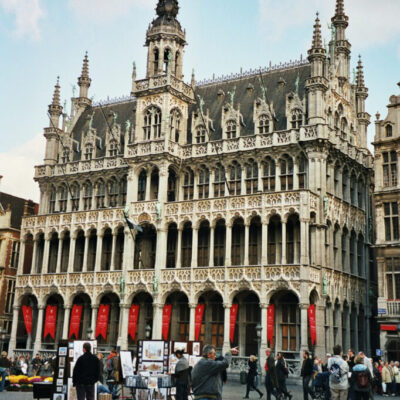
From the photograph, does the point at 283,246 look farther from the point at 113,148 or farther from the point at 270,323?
the point at 113,148

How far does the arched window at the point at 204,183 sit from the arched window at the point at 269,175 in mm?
4385

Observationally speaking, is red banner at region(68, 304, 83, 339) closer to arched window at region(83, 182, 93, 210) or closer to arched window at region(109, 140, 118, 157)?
arched window at region(83, 182, 93, 210)

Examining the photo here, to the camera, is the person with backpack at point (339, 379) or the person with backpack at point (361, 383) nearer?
the person with backpack at point (361, 383)

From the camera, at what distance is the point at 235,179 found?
44.1 metres

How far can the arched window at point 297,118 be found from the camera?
42.5m

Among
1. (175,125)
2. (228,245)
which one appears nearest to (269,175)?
(228,245)

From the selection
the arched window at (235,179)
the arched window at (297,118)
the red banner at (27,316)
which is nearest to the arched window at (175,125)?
Result: the arched window at (235,179)

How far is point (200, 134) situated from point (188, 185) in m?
3.96

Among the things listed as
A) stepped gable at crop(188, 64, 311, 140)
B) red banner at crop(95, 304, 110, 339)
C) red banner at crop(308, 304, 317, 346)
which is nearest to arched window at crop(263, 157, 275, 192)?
stepped gable at crop(188, 64, 311, 140)

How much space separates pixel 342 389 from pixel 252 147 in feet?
90.1

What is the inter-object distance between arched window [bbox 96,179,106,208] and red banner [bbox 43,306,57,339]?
8.70 meters

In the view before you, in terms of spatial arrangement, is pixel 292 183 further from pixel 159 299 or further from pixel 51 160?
pixel 51 160

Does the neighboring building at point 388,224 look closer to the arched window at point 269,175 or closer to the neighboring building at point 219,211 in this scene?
the neighboring building at point 219,211

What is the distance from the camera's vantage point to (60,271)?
50031mm
